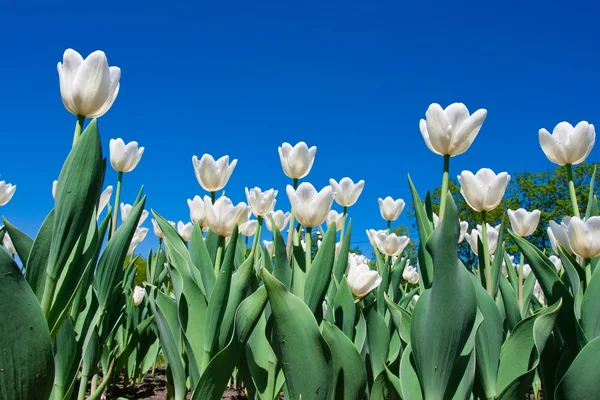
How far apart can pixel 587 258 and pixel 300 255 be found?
1137mm

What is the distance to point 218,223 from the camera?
6.18ft

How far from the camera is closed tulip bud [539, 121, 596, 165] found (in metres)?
2.04

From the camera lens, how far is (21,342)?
1143 mm

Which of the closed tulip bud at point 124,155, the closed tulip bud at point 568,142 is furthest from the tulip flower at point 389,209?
the closed tulip bud at point 124,155

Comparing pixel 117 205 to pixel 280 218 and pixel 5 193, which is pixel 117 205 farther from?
pixel 5 193

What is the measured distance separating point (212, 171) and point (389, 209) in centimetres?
180

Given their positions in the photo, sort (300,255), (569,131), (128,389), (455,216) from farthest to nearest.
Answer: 1. (128,389)
2. (569,131)
3. (300,255)
4. (455,216)

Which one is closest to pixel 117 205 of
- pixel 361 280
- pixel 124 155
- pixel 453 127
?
pixel 124 155

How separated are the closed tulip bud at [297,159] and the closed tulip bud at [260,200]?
321 mm

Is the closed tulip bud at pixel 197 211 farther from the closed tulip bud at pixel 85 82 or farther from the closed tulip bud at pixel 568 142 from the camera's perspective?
the closed tulip bud at pixel 568 142

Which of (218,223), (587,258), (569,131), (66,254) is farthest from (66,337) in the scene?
(569,131)

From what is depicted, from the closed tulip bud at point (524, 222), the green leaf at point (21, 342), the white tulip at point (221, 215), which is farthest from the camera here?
the closed tulip bud at point (524, 222)

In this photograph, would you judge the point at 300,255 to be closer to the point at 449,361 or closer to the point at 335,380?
the point at 335,380

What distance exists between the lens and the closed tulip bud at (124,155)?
2445mm
